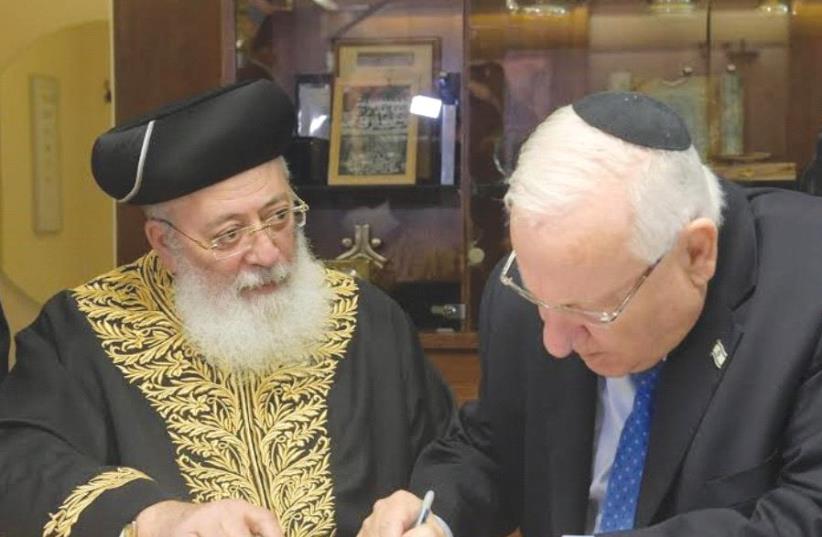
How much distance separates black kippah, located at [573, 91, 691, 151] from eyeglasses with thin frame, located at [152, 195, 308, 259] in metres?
1.01

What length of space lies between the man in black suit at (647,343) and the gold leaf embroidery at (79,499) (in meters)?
0.58

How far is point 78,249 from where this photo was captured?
554cm

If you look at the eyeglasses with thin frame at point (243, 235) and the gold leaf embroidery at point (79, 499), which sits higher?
the eyeglasses with thin frame at point (243, 235)

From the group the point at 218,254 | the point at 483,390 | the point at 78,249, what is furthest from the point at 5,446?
the point at 78,249

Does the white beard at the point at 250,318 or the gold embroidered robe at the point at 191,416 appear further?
the white beard at the point at 250,318

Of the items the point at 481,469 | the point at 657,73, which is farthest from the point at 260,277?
the point at 657,73

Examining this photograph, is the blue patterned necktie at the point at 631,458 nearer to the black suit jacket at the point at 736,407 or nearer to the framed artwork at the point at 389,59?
the black suit jacket at the point at 736,407

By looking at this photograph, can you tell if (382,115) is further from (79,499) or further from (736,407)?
(736,407)

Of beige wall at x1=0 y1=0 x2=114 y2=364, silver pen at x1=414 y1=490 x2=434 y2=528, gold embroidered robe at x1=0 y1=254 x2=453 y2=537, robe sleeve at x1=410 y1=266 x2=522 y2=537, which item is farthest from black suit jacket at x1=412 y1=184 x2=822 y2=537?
beige wall at x1=0 y1=0 x2=114 y2=364

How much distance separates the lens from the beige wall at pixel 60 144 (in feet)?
17.5

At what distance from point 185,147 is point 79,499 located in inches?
29.6

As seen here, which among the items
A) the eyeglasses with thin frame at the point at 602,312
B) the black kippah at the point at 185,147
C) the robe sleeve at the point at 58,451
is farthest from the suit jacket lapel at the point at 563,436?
the black kippah at the point at 185,147

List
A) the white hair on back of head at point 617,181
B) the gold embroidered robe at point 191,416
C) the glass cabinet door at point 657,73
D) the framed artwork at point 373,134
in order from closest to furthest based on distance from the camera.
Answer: the white hair on back of head at point 617,181 < the gold embroidered robe at point 191,416 < the glass cabinet door at point 657,73 < the framed artwork at point 373,134

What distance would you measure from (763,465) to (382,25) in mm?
2540
